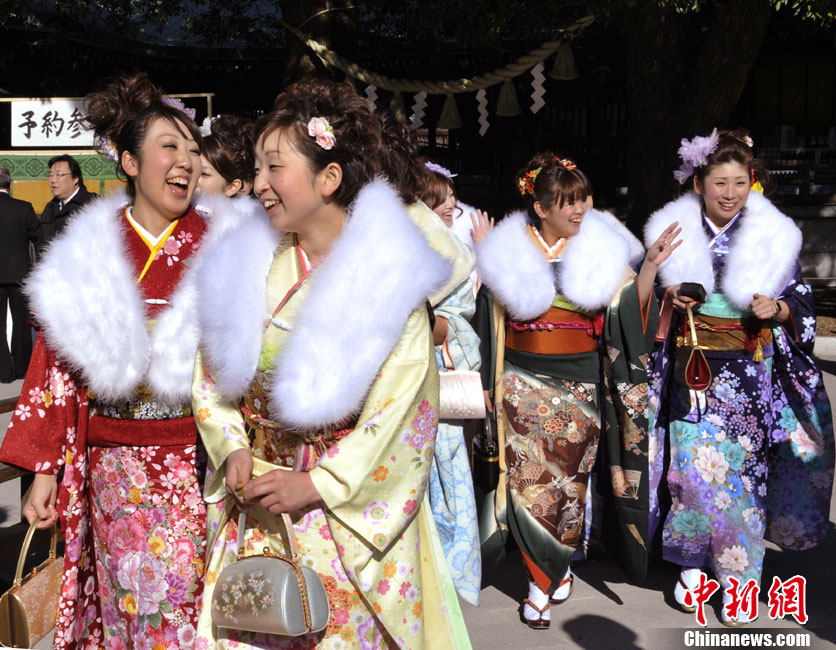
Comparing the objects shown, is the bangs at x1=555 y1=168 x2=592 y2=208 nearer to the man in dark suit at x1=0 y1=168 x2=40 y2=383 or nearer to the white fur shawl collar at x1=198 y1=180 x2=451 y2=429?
the white fur shawl collar at x1=198 y1=180 x2=451 y2=429

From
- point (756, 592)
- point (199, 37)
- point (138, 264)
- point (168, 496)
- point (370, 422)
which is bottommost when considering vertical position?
point (756, 592)

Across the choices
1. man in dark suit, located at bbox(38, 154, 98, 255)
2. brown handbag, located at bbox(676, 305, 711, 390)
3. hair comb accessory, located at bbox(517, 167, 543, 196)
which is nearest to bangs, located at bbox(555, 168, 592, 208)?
hair comb accessory, located at bbox(517, 167, 543, 196)

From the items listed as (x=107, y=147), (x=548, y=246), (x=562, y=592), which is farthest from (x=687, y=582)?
(x=107, y=147)

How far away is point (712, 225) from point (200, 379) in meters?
2.74

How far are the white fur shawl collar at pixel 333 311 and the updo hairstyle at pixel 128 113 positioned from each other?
25.9 inches

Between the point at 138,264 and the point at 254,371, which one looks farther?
the point at 138,264

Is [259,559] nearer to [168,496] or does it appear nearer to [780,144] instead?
[168,496]

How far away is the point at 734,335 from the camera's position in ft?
13.5

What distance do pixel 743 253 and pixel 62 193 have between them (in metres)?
6.45

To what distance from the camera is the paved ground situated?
3.73 m

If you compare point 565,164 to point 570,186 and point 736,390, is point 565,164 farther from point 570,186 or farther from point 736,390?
point 736,390

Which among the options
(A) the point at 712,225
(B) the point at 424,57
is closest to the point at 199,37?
(B) the point at 424,57

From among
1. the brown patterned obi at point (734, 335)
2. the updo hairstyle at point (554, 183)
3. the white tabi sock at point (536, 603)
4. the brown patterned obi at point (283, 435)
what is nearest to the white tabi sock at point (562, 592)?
the white tabi sock at point (536, 603)

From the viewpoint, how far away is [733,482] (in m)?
4.09
